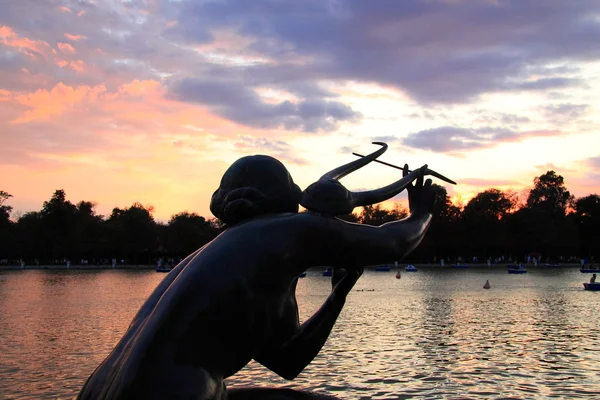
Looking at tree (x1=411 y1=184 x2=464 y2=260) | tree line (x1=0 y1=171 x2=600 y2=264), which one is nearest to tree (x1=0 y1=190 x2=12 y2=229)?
tree line (x1=0 y1=171 x2=600 y2=264)

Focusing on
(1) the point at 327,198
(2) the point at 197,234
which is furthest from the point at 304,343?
(2) the point at 197,234

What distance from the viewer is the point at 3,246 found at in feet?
350

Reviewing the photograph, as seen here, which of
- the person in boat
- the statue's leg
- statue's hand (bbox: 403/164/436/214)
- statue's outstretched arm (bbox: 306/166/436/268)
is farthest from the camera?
statue's hand (bbox: 403/164/436/214)

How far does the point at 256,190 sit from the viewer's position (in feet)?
8.64

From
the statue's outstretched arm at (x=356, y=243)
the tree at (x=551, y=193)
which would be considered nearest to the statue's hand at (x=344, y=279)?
the statue's outstretched arm at (x=356, y=243)

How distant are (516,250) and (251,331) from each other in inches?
4929

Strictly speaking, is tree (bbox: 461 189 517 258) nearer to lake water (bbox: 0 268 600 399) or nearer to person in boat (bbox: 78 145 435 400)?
lake water (bbox: 0 268 600 399)

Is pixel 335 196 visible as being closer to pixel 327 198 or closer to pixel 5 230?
pixel 327 198

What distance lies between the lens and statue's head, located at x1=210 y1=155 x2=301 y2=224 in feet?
8.57

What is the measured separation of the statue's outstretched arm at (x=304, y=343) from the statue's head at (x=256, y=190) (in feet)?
1.35

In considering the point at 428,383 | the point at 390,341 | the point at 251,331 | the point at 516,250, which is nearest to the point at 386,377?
the point at 428,383

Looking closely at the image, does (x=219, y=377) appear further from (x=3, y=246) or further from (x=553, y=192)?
(x=553, y=192)

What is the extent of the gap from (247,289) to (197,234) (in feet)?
367

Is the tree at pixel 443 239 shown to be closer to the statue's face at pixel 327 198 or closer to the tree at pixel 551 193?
the tree at pixel 551 193
